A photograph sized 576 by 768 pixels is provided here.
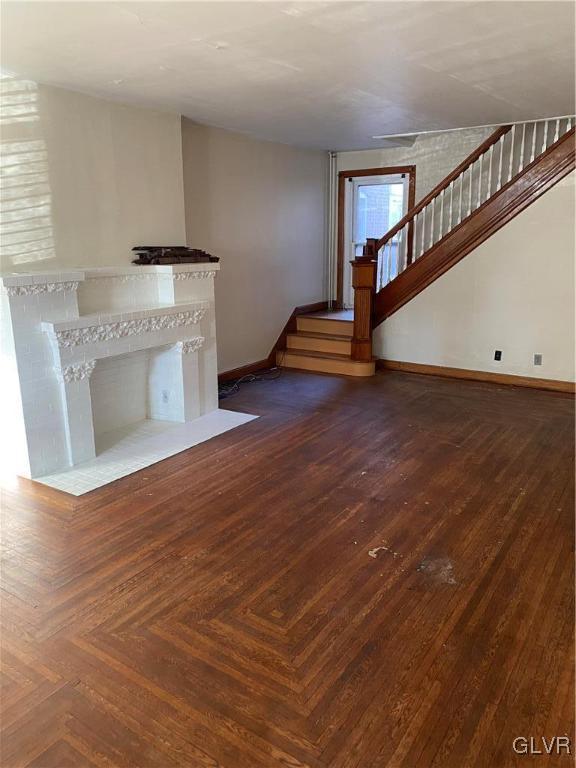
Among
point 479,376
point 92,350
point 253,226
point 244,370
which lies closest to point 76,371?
point 92,350

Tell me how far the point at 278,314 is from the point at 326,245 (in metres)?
1.48

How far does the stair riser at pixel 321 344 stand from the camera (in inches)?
262

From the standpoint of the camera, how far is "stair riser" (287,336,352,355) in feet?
21.9

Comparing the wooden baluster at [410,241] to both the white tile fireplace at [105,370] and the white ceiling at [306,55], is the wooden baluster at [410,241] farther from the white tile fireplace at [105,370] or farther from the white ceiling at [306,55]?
the white tile fireplace at [105,370]

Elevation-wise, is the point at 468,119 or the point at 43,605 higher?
the point at 468,119

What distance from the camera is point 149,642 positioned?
7.23 feet

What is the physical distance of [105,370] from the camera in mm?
4461

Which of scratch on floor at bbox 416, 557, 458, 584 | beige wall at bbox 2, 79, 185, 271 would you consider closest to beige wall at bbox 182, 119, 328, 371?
beige wall at bbox 2, 79, 185, 271

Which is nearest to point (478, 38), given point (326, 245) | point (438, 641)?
point (438, 641)

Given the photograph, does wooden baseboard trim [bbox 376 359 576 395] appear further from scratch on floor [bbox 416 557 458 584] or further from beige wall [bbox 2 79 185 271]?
scratch on floor [bbox 416 557 458 584]

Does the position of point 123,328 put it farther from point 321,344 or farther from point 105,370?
point 321,344

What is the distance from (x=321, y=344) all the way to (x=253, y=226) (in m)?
1.61

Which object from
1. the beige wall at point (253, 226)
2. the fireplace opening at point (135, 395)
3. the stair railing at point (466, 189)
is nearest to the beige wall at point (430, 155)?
the stair railing at point (466, 189)

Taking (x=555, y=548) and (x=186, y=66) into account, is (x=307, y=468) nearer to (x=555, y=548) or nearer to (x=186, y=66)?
(x=555, y=548)
